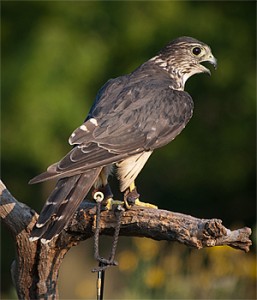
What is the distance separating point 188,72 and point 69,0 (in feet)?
15.8

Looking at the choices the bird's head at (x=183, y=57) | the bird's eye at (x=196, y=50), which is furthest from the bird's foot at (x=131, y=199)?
the bird's eye at (x=196, y=50)

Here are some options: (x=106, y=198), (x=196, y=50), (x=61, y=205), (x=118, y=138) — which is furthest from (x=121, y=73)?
(x=61, y=205)

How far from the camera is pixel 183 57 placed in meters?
6.02

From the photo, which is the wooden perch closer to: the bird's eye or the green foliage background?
the bird's eye

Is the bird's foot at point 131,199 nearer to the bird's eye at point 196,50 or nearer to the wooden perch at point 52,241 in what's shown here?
the wooden perch at point 52,241

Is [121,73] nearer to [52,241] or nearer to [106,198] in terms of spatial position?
[106,198]

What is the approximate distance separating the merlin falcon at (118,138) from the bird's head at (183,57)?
10 cm

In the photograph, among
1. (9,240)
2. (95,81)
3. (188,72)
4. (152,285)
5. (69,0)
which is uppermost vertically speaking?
(69,0)

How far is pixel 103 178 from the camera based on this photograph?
5215 mm

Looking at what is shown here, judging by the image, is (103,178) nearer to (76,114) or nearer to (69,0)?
(76,114)

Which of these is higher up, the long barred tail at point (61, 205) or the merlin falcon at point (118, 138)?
the merlin falcon at point (118, 138)

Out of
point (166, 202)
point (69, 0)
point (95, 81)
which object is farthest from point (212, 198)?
point (69, 0)

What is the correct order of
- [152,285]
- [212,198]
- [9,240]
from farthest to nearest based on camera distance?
[9,240]
[212,198]
[152,285]

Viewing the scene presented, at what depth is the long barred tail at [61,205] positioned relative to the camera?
450 cm
